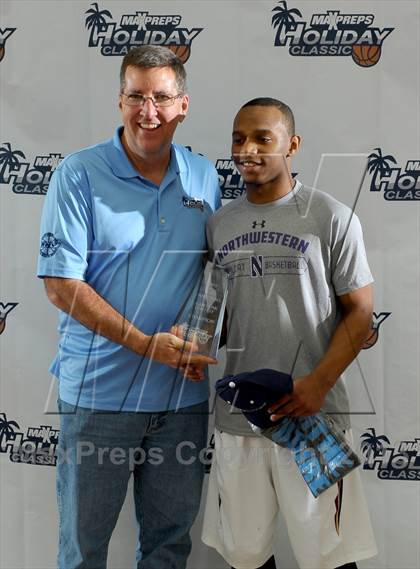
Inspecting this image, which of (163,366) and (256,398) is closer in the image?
(256,398)

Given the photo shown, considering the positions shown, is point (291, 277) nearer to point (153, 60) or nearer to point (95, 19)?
point (153, 60)

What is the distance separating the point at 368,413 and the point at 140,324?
0.75m

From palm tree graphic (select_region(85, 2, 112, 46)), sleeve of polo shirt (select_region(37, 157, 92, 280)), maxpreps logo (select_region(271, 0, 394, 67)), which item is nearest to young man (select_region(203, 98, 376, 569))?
sleeve of polo shirt (select_region(37, 157, 92, 280))

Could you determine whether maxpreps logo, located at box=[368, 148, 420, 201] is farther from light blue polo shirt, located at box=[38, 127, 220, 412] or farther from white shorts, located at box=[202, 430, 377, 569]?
white shorts, located at box=[202, 430, 377, 569]

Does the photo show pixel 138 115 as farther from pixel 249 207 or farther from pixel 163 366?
pixel 163 366

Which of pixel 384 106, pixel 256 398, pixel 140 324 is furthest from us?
pixel 384 106

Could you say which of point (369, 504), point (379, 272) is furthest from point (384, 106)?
point (369, 504)

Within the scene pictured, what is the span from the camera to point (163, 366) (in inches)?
71.7

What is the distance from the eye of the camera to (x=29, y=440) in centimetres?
224

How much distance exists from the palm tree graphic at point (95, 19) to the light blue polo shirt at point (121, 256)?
0.45m

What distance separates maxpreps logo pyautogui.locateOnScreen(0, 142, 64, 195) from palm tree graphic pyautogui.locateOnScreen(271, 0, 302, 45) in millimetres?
685

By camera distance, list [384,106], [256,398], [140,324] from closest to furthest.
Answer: [256,398]
[140,324]
[384,106]

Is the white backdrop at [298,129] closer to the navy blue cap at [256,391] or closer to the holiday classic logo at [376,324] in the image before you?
the holiday classic logo at [376,324]

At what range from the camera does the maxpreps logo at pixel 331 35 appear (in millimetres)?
2045
